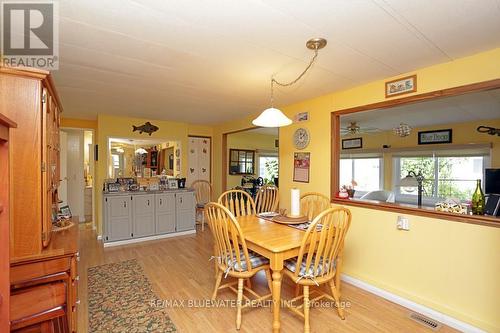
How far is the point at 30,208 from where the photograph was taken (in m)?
1.46

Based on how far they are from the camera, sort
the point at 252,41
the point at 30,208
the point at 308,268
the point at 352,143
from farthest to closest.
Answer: the point at 352,143 → the point at 308,268 → the point at 252,41 → the point at 30,208

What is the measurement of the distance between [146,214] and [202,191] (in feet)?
4.81

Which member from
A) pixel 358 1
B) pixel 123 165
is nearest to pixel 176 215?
pixel 123 165

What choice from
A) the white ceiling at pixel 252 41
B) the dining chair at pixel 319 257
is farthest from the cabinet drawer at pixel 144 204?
the dining chair at pixel 319 257

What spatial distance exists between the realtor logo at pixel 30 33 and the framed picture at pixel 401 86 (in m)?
2.72

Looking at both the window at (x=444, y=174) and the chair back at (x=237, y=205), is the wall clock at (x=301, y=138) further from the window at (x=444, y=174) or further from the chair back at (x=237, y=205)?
the window at (x=444, y=174)

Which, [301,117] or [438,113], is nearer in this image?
[301,117]

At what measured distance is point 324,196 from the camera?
2916mm

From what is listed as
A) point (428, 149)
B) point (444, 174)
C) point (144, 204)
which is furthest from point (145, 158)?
point (444, 174)

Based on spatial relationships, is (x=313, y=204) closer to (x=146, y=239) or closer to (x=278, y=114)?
(x=278, y=114)

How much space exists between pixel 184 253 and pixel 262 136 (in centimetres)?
405

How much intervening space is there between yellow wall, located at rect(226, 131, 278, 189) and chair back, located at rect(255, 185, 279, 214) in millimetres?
2018

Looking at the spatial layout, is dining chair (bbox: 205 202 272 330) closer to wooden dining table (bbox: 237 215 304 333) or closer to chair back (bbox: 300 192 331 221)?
wooden dining table (bbox: 237 215 304 333)

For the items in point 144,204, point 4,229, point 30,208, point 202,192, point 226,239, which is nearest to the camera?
point 4,229
